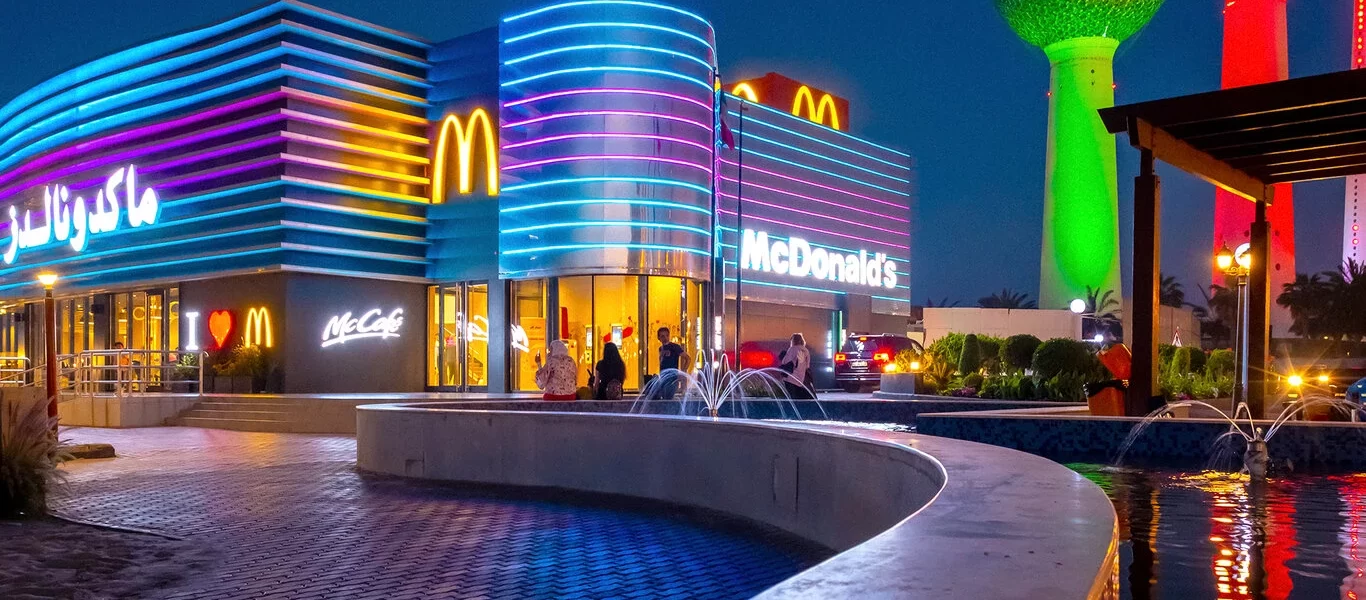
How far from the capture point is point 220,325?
113 ft

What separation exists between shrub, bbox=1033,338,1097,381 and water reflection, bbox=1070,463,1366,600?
13.2 metres

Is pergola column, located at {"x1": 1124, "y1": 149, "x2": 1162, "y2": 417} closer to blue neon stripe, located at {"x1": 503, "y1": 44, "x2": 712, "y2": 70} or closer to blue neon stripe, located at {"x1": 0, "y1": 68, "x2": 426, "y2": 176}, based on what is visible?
blue neon stripe, located at {"x1": 503, "y1": 44, "x2": 712, "y2": 70}

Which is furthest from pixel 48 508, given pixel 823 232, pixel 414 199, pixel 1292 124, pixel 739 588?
pixel 823 232

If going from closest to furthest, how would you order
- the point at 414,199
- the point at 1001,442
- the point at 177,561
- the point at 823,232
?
1. the point at 177,561
2. the point at 1001,442
3. the point at 414,199
4. the point at 823,232

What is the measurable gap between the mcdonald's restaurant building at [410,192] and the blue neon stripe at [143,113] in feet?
0.32

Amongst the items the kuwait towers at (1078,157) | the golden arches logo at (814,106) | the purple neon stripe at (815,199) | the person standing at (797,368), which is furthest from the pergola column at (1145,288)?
the kuwait towers at (1078,157)

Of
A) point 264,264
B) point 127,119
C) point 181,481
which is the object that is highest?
point 127,119

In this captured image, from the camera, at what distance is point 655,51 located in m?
32.0

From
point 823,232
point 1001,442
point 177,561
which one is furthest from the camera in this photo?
point 823,232

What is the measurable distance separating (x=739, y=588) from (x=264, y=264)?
88.9 feet

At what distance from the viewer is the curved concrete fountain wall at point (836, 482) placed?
3.47m

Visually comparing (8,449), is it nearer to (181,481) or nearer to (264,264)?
(181,481)

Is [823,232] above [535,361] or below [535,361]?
above

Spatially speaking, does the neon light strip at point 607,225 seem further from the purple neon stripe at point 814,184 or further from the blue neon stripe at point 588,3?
the purple neon stripe at point 814,184
